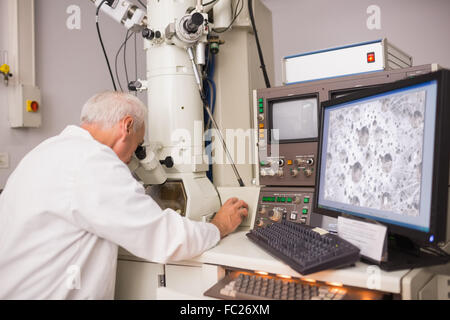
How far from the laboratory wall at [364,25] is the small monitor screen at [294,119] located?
63.0 inches

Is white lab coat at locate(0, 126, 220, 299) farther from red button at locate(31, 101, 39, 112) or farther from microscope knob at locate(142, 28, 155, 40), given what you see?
red button at locate(31, 101, 39, 112)

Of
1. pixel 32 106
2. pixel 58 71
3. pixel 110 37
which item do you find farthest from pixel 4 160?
pixel 110 37

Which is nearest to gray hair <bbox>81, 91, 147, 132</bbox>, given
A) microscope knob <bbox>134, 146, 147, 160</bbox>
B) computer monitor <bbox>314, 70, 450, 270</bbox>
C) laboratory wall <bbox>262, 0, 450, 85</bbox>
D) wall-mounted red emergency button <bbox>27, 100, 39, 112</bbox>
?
microscope knob <bbox>134, 146, 147, 160</bbox>

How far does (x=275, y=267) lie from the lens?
871 millimetres

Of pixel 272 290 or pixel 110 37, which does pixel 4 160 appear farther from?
pixel 272 290

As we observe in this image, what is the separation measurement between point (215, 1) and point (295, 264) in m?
1.20

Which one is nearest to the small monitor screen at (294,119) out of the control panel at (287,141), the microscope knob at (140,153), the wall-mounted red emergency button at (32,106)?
the control panel at (287,141)

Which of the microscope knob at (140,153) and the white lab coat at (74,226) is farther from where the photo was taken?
the microscope knob at (140,153)

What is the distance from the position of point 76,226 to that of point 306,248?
0.63 m

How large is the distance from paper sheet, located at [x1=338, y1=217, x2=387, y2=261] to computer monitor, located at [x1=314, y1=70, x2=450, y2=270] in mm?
24

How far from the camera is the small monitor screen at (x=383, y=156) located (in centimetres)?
73

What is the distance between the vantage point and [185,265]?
1098 millimetres

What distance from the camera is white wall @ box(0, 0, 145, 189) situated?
6.42ft

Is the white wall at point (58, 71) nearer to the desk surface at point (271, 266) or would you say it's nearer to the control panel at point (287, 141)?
the desk surface at point (271, 266)
